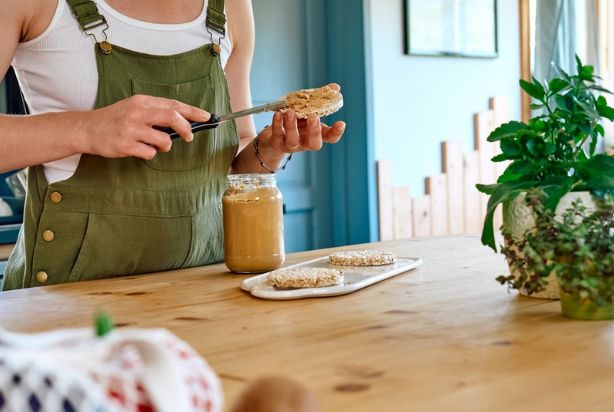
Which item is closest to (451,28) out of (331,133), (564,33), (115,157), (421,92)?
(421,92)

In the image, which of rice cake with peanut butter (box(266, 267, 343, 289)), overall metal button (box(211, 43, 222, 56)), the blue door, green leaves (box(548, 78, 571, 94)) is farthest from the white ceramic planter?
the blue door

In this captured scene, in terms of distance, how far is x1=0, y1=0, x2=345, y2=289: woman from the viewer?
1.37 meters

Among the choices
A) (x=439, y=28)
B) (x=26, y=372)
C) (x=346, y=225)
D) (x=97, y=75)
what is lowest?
(x=346, y=225)

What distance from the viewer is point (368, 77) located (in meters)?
3.29

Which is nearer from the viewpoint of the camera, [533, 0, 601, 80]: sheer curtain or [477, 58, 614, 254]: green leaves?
[477, 58, 614, 254]: green leaves

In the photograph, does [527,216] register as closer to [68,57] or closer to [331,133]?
[331,133]

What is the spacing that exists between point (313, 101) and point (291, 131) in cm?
7

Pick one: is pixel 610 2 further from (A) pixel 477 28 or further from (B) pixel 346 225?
(B) pixel 346 225

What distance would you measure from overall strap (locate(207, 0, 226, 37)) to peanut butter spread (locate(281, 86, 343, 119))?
28cm

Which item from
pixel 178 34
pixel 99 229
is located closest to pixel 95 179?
pixel 99 229

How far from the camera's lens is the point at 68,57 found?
1.42 m

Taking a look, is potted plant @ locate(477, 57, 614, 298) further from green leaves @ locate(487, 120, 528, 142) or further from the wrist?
the wrist

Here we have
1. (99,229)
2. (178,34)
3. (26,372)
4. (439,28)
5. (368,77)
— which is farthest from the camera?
(439,28)

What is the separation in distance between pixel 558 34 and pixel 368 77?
1224mm
